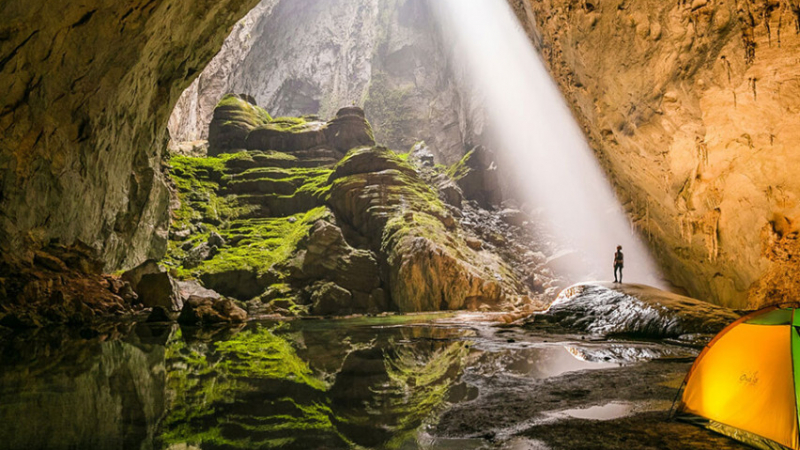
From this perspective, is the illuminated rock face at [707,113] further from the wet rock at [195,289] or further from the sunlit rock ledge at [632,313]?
the wet rock at [195,289]

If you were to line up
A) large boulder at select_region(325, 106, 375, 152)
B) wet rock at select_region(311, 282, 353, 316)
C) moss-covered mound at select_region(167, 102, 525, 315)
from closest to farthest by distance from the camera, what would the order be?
1. wet rock at select_region(311, 282, 353, 316)
2. moss-covered mound at select_region(167, 102, 525, 315)
3. large boulder at select_region(325, 106, 375, 152)

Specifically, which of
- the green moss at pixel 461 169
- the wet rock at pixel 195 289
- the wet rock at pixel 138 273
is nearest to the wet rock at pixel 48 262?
the wet rock at pixel 138 273

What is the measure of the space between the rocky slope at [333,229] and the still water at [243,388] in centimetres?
2186

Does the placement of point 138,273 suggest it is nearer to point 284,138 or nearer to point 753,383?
point 753,383

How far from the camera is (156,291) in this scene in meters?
21.1

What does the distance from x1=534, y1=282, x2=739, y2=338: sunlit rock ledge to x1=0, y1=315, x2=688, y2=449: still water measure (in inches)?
120

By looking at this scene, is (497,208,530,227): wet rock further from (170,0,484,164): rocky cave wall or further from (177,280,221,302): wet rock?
(177,280,221,302): wet rock

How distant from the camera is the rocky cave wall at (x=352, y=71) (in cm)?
6925

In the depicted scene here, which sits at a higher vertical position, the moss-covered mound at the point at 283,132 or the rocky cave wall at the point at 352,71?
the rocky cave wall at the point at 352,71

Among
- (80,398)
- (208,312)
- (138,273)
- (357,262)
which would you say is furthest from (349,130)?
(80,398)

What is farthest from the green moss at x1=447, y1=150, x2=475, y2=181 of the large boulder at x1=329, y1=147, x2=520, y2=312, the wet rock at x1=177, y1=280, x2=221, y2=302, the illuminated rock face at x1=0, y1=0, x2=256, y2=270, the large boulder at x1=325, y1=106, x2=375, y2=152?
the illuminated rock face at x1=0, y1=0, x2=256, y2=270

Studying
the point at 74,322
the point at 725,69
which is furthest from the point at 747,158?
the point at 74,322

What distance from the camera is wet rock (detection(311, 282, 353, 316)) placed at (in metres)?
31.4

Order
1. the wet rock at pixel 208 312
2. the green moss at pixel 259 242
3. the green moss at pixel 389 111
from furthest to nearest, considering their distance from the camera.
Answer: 1. the green moss at pixel 389 111
2. the green moss at pixel 259 242
3. the wet rock at pixel 208 312
